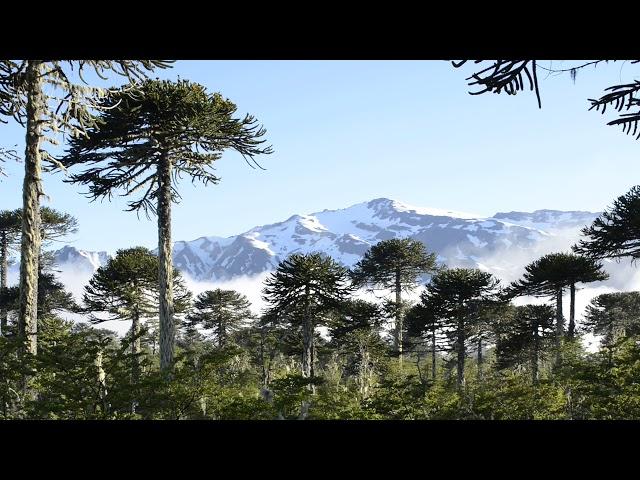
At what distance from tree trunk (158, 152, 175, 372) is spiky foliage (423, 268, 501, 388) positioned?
13.4 meters

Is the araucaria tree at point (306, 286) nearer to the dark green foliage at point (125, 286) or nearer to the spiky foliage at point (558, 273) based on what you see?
the dark green foliage at point (125, 286)

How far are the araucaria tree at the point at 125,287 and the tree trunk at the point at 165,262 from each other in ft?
24.1

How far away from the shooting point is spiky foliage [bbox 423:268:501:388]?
22.0 metres

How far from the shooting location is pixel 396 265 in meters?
26.0

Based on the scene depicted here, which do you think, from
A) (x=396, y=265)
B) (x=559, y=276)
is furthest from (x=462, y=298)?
(x=396, y=265)

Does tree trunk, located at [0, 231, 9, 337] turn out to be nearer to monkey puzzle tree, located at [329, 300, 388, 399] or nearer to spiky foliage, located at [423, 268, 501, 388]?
monkey puzzle tree, located at [329, 300, 388, 399]

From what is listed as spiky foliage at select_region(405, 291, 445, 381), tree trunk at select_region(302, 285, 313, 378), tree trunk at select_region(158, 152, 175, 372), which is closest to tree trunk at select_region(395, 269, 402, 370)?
spiky foliage at select_region(405, 291, 445, 381)

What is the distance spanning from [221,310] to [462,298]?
16.0 m

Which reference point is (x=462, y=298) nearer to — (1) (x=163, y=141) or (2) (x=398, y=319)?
(2) (x=398, y=319)

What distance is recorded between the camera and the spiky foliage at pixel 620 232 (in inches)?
566
